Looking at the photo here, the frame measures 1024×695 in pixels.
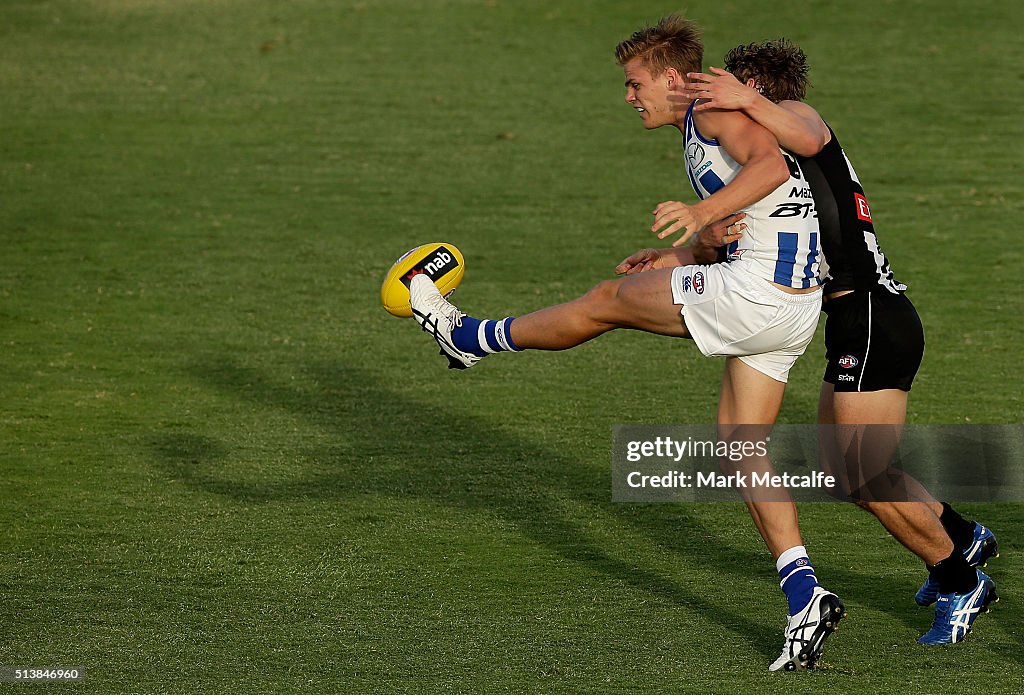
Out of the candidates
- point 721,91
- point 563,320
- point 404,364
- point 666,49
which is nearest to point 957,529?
point 563,320

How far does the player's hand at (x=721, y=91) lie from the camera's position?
15.8ft

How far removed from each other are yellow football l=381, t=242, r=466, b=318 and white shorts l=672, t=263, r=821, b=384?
119 cm

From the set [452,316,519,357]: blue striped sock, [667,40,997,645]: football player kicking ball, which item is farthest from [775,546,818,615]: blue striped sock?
[452,316,519,357]: blue striped sock

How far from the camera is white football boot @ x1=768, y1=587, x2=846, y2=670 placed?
482cm

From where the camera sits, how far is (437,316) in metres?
5.78

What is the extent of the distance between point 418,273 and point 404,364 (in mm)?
2897

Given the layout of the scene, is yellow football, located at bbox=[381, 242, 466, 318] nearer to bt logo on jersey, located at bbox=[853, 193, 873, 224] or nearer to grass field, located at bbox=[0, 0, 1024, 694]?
grass field, located at bbox=[0, 0, 1024, 694]

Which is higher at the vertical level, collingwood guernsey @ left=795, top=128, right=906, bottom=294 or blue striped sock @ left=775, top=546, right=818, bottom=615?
collingwood guernsey @ left=795, top=128, right=906, bottom=294

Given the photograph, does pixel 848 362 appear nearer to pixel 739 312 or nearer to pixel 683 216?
pixel 739 312

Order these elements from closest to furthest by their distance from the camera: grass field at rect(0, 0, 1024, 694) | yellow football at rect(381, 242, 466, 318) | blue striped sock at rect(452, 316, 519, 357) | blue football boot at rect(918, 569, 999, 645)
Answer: blue football boot at rect(918, 569, 999, 645)
grass field at rect(0, 0, 1024, 694)
blue striped sock at rect(452, 316, 519, 357)
yellow football at rect(381, 242, 466, 318)

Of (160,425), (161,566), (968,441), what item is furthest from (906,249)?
(161,566)

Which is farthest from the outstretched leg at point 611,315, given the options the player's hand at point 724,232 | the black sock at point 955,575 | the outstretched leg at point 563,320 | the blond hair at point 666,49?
the black sock at point 955,575

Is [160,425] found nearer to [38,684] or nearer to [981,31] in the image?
[38,684]

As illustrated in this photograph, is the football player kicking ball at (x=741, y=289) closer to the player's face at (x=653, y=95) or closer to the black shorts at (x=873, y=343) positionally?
the player's face at (x=653, y=95)
